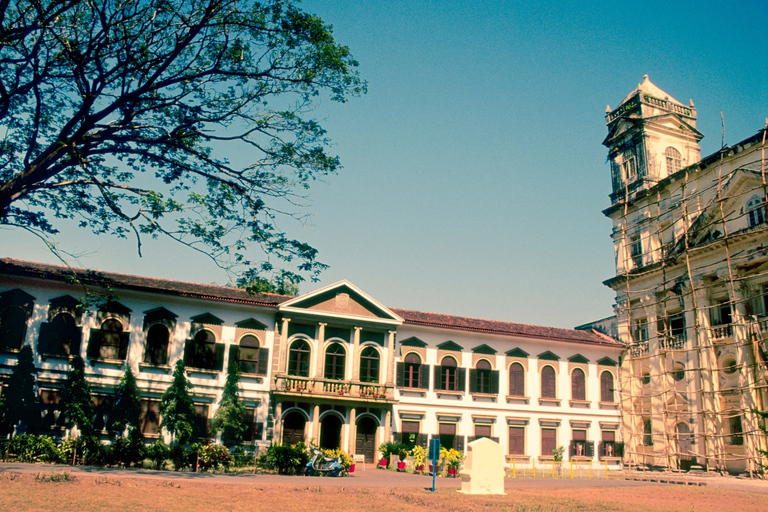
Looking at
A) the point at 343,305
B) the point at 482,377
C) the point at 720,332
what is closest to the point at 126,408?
the point at 343,305

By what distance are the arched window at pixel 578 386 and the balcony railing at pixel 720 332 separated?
7.08 meters

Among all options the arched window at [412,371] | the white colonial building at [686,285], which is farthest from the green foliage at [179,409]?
the white colonial building at [686,285]

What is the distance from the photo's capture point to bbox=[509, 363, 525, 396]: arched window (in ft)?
105

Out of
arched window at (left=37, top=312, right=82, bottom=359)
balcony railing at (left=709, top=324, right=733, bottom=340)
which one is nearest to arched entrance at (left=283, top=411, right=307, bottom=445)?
arched window at (left=37, top=312, right=82, bottom=359)

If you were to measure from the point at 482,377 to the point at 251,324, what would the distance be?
471 inches

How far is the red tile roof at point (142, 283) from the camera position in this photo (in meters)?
25.3

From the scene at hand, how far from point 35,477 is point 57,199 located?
7193 mm

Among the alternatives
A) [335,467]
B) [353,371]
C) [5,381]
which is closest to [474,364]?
[353,371]

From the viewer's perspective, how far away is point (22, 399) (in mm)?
24266

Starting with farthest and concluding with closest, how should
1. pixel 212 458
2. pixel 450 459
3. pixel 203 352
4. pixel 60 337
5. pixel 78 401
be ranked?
pixel 203 352, pixel 450 459, pixel 60 337, pixel 78 401, pixel 212 458

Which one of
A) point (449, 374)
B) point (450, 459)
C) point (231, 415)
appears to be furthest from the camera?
point (449, 374)

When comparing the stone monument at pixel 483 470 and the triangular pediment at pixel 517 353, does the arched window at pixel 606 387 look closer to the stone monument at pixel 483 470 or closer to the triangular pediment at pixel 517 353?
the triangular pediment at pixel 517 353

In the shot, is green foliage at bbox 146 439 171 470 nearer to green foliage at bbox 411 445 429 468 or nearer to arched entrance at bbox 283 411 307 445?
arched entrance at bbox 283 411 307 445

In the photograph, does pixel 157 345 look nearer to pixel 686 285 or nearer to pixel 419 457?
pixel 419 457
